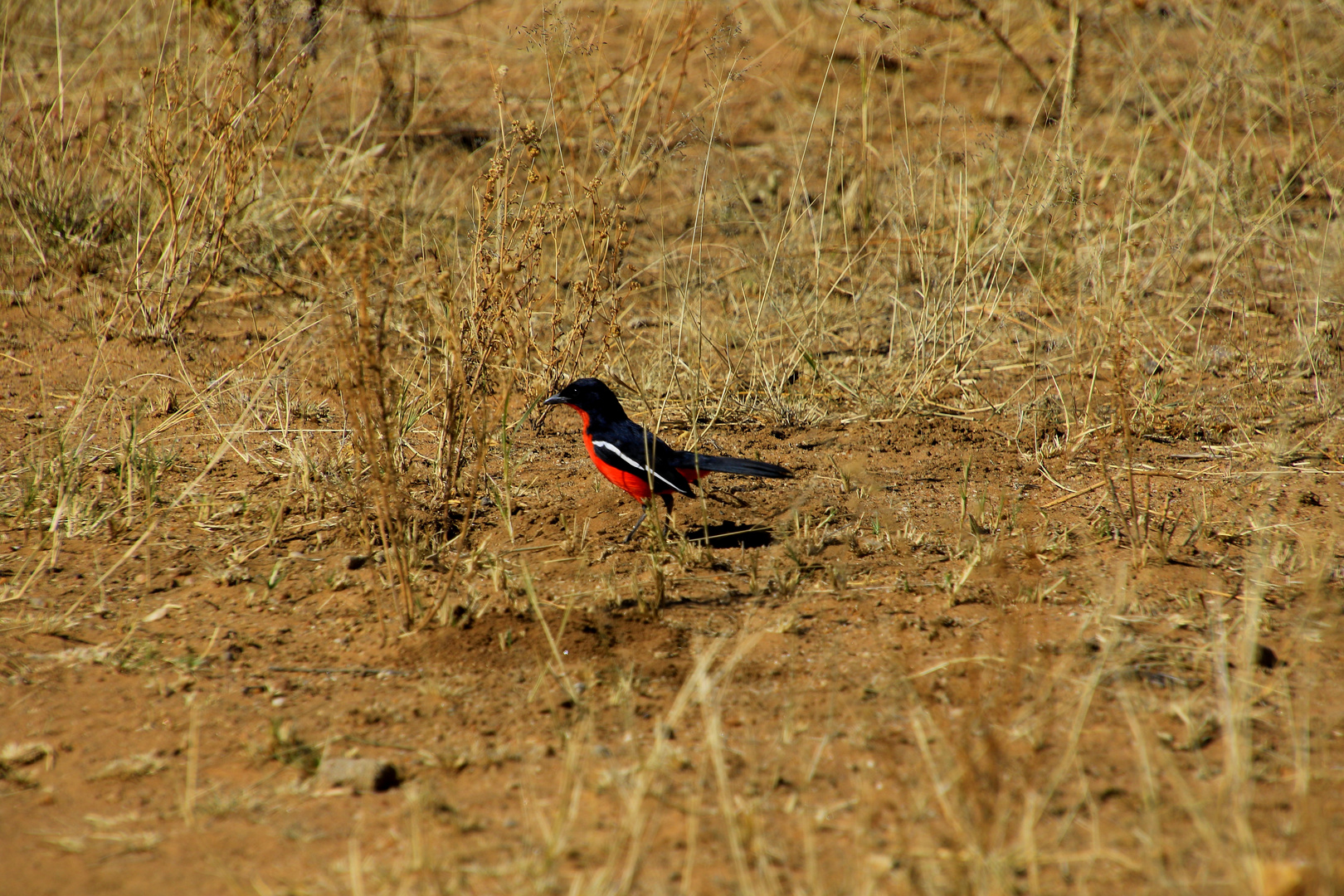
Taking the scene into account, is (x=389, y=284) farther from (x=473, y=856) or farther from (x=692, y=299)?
(x=692, y=299)

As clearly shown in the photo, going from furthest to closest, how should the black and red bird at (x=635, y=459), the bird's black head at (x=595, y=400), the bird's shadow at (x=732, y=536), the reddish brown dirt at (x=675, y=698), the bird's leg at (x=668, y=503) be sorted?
the bird's black head at (x=595, y=400)
the bird's leg at (x=668, y=503)
the black and red bird at (x=635, y=459)
the bird's shadow at (x=732, y=536)
the reddish brown dirt at (x=675, y=698)

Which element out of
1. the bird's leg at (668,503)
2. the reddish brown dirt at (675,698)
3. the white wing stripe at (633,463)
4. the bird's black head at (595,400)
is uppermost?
the bird's black head at (595,400)

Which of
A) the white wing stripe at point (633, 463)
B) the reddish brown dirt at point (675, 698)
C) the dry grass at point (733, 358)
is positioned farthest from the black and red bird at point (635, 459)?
the dry grass at point (733, 358)

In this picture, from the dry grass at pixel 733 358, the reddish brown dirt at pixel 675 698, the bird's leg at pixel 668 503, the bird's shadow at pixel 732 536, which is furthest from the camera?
the bird's leg at pixel 668 503

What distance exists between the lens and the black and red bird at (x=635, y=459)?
434 cm

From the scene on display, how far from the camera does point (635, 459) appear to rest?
4.46 meters

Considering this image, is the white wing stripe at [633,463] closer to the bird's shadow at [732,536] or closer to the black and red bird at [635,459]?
the black and red bird at [635,459]

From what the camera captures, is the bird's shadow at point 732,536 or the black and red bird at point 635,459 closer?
the bird's shadow at point 732,536

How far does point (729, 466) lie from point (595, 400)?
769 mm

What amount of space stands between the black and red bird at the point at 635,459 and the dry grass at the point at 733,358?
0.28m

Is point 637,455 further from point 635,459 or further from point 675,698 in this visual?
point 675,698

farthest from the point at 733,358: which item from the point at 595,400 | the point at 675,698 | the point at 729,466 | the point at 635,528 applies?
the point at 675,698

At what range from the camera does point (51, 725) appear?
3039 millimetres

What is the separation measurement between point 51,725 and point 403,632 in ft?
3.34
